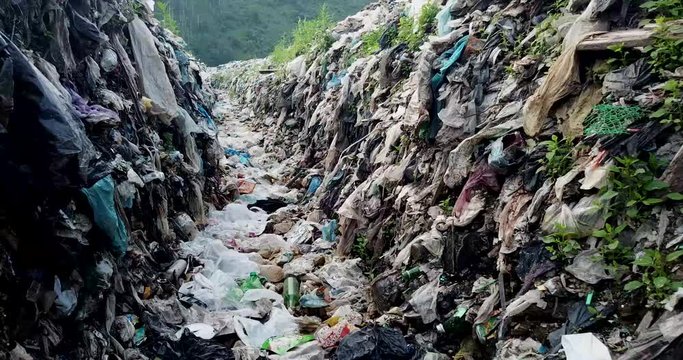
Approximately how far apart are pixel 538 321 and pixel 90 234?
241cm

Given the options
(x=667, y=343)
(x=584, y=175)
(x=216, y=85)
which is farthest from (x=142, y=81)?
(x=216, y=85)

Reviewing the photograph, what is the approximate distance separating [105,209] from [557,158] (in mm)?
2518

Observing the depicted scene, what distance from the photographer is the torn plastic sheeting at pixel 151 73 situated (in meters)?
4.79

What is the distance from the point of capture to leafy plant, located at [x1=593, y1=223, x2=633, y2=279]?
7.15ft

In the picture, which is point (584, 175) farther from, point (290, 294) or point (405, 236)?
point (290, 294)

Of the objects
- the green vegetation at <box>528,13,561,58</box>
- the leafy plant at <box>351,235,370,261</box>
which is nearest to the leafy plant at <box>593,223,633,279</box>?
the green vegetation at <box>528,13,561,58</box>

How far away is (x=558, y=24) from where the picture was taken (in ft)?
10.7

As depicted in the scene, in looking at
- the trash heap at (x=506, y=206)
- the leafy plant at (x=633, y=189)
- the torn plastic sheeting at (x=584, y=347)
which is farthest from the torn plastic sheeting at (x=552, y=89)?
the torn plastic sheeting at (x=584, y=347)

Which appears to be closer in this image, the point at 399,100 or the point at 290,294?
the point at 290,294

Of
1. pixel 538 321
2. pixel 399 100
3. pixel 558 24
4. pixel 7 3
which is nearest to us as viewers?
pixel 538 321

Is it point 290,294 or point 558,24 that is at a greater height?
point 558,24

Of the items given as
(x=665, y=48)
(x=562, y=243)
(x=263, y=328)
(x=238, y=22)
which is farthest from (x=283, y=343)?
(x=238, y=22)

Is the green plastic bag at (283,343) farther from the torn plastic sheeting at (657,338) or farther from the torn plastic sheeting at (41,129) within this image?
the torn plastic sheeting at (657,338)

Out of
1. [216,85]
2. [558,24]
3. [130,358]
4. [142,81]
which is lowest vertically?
[216,85]
